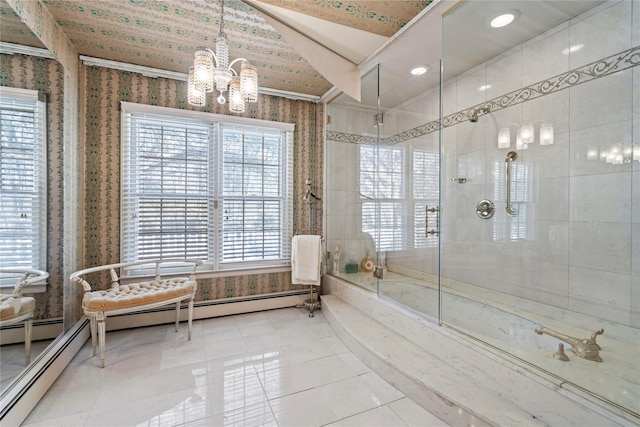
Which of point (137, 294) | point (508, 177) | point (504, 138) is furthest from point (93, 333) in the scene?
point (504, 138)

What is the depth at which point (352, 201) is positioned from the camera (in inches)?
132

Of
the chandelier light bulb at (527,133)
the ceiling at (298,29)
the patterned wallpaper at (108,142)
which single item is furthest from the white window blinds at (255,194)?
the chandelier light bulb at (527,133)

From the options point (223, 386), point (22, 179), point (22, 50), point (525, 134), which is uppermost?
point (22, 50)

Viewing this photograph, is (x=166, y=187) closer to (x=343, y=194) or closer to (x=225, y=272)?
(x=225, y=272)

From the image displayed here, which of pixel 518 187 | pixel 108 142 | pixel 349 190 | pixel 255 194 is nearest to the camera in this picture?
pixel 518 187

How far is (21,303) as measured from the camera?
4.80ft

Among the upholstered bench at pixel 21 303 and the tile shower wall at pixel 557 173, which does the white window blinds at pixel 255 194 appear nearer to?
the upholstered bench at pixel 21 303

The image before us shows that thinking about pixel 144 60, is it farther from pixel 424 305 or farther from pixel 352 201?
pixel 424 305

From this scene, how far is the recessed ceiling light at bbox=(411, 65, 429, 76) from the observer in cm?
255

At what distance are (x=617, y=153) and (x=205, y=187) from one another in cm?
327

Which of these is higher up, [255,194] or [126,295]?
[255,194]

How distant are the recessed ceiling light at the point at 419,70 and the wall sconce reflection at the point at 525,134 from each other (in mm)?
883

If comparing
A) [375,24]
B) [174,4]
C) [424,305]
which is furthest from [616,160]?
[174,4]

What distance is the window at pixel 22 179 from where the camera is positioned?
4.33ft
